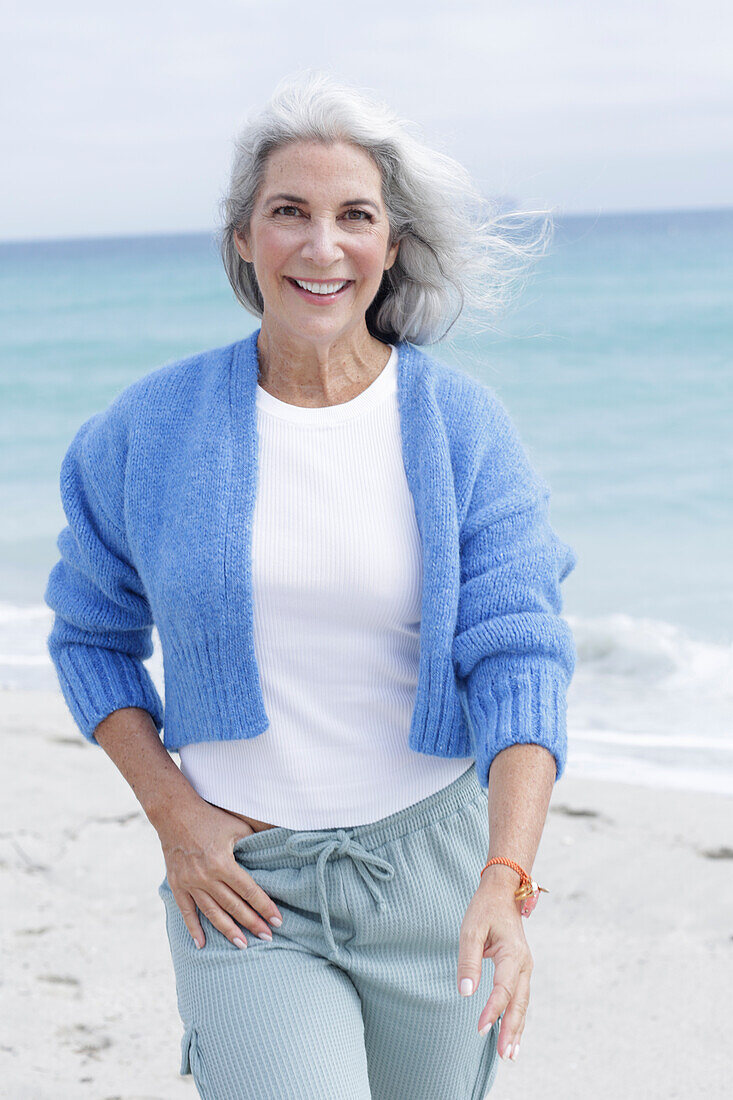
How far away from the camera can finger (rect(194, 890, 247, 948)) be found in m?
1.69

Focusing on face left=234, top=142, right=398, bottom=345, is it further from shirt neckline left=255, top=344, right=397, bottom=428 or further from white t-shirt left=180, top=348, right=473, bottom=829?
white t-shirt left=180, top=348, right=473, bottom=829

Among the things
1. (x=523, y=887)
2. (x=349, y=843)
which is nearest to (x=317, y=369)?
(x=349, y=843)

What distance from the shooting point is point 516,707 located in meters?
1.64

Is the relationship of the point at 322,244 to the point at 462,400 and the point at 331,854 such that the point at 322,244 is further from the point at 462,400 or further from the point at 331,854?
the point at 331,854

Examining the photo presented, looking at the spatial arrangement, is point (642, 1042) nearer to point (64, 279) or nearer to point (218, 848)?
point (218, 848)

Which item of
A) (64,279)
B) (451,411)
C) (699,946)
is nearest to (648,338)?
(699,946)

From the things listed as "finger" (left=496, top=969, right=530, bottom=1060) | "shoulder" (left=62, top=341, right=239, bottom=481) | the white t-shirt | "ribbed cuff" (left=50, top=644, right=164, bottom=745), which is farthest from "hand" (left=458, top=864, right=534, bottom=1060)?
"shoulder" (left=62, top=341, right=239, bottom=481)

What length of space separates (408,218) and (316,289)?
0.22 meters

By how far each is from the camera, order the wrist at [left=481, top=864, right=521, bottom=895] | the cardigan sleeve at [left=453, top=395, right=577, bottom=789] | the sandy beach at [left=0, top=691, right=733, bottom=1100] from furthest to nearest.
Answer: the sandy beach at [left=0, top=691, right=733, bottom=1100] → the cardigan sleeve at [left=453, top=395, right=577, bottom=789] → the wrist at [left=481, top=864, right=521, bottom=895]

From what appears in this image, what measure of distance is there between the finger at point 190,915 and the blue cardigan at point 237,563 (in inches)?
8.7

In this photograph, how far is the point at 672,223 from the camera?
151 ft

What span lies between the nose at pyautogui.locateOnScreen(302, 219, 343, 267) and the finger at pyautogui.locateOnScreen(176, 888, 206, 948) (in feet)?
2.97

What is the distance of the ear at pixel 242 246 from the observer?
6.23ft

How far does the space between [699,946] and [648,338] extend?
16056mm
